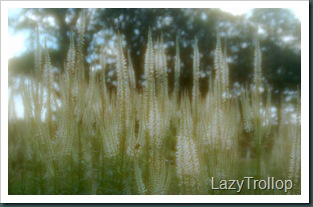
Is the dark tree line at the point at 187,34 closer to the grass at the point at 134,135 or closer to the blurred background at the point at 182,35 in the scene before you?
the blurred background at the point at 182,35

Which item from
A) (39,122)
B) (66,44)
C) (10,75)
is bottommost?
(39,122)

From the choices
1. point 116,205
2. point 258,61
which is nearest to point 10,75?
point 116,205

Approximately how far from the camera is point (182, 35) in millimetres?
2744

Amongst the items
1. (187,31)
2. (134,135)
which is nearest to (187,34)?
(187,31)

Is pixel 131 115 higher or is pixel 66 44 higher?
pixel 66 44

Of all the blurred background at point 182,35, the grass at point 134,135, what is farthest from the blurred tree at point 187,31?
the grass at point 134,135

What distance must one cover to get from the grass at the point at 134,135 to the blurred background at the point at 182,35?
90 millimetres

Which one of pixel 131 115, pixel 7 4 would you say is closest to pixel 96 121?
pixel 131 115

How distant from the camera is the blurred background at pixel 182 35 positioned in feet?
8.86

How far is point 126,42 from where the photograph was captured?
8.91 ft

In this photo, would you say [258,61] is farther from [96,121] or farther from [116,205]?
[116,205]

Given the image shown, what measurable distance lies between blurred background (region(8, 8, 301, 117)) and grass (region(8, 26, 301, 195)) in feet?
0.30

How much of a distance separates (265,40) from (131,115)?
116 cm

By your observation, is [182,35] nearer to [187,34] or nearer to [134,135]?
[187,34]
